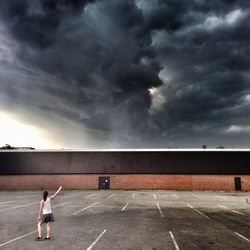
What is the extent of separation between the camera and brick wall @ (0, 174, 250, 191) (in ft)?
149

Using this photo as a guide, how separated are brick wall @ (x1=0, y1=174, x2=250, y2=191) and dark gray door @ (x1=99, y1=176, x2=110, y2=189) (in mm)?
547

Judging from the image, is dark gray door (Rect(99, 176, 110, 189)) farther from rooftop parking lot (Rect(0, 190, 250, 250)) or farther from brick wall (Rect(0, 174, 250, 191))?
rooftop parking lot (Rect(0, 190, 250, 250))

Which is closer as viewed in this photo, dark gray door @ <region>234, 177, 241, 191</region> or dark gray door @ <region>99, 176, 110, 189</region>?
dark gray door @ <region>234, 177, 241, 191</region>

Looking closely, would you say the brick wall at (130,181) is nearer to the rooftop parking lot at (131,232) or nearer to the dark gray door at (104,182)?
the dark gray door at (104,182)

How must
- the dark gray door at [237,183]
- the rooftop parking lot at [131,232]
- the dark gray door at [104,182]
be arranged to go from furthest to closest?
the dark gray door at [104,182], the dark gray door at [237,183], the rooftop parking lot at [131,232]

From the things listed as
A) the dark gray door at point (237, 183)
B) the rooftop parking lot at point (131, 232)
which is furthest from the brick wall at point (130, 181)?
the rooftop parking lot at point (131, 232)

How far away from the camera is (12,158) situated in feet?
159

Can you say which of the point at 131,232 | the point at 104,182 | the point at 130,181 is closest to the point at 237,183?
the point at 130,181

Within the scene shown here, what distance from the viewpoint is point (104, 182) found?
4653 cm

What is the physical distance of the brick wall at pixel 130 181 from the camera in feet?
149

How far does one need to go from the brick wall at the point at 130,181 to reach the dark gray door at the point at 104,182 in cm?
55

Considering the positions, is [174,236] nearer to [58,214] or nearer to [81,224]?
[81,224]

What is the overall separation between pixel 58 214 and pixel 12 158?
114ft

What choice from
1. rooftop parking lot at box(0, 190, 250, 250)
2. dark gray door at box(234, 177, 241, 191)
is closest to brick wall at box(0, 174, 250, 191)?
dark gray door at box(234, 177, 241, 191)
